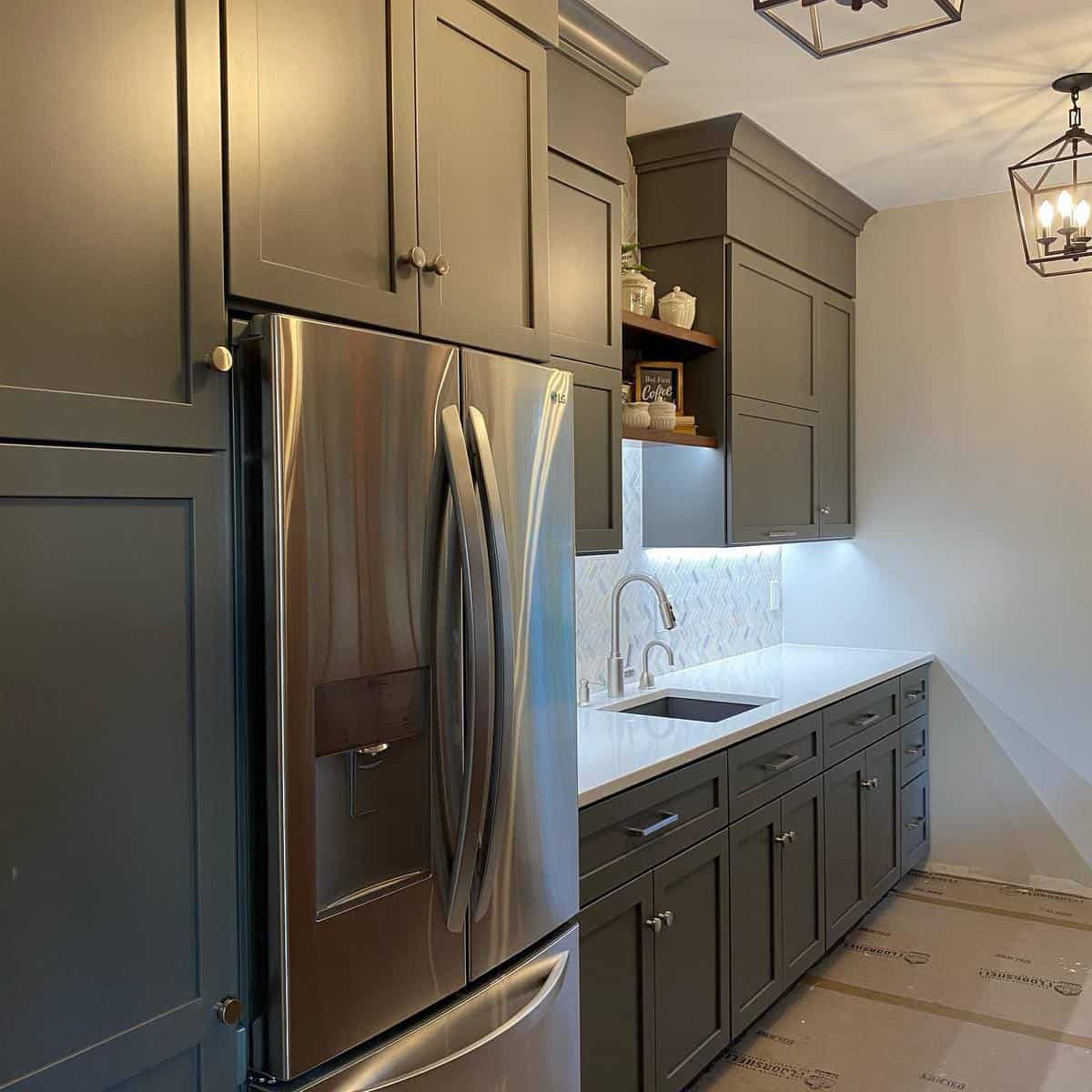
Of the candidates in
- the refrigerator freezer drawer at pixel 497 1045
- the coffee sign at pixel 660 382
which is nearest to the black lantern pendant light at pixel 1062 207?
the coffee sign at pixel 660 382

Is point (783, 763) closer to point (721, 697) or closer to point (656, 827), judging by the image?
point (721, 697)

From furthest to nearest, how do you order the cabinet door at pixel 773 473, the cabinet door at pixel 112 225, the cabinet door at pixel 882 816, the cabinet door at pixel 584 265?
the cabinet door at pixel 882 816
the cabinet door at pixel 773 473
the cabinet door at pixel 584 265
the cabinet door at pixel 112 225

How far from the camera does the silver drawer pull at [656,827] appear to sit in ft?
7.50

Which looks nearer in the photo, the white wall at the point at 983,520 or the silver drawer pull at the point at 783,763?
the silver drawer pull at the point at 783,763

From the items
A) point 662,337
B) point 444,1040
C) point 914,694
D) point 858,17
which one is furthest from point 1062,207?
point 444,1040

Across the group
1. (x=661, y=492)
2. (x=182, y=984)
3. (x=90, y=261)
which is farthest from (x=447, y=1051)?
(x=661, y=492)

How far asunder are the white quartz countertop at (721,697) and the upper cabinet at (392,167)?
0.93m

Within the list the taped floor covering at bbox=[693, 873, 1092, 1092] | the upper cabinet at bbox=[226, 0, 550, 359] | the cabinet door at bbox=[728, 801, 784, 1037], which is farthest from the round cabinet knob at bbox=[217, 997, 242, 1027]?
the taped floor covering at bbox=[693, 873, 1092, 1092]

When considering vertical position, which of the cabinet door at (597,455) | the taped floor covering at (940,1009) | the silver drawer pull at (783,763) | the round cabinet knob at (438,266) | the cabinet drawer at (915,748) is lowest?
the taped floor covering at (940,1009)

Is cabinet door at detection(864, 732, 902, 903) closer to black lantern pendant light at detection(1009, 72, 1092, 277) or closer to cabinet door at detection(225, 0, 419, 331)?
black lantern pendant light at detection(1009, 72, 1092, 277)

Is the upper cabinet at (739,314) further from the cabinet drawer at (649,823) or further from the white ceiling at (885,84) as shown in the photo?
the cabinet drawer at (649,823)

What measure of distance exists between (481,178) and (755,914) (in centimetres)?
203

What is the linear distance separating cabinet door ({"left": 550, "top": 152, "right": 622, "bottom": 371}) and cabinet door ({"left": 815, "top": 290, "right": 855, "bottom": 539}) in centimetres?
155

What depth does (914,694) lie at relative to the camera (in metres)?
4.11
